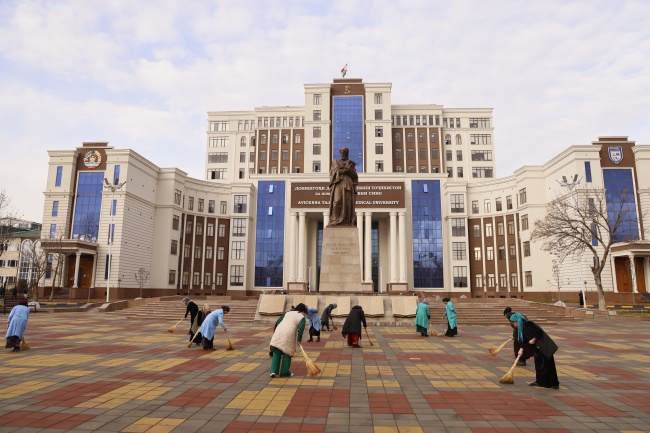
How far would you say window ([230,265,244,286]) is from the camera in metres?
62.8

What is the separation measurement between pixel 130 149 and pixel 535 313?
47852 millimetres

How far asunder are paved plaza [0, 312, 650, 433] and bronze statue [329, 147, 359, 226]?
1135cm

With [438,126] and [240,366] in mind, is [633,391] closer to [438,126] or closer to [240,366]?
[240,366]

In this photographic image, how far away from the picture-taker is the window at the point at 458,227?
61.8m

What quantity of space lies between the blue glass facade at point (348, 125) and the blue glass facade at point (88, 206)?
3814 cm

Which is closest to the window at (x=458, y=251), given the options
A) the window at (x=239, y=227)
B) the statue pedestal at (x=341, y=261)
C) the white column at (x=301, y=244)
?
the white column at (x=301, y=244)

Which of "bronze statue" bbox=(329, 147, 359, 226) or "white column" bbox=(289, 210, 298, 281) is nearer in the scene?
"bronze statue" bbox=(329, 147, 359, 226)

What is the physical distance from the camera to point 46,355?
496 inches

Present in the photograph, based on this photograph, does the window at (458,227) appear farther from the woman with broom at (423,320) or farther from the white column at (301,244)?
the woman with broom at (423,320)

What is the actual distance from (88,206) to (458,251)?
51.3 metres

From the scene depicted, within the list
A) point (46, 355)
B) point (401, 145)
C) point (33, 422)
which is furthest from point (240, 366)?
point (401, 145)

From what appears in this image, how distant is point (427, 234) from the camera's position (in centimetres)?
6225

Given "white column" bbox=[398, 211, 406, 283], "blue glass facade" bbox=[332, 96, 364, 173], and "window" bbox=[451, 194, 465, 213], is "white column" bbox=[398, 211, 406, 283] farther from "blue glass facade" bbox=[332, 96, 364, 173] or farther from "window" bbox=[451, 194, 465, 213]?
"blue glass facade" bbox=[332, 96, 364, 173]

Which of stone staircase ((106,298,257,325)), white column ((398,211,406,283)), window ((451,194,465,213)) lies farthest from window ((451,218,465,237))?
stone staircase ((106,298,257,325))
